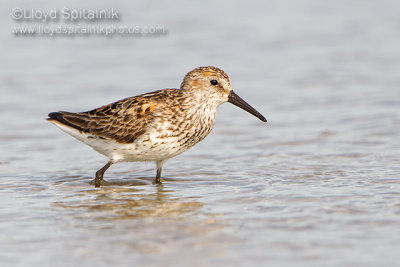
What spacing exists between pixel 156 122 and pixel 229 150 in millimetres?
2668

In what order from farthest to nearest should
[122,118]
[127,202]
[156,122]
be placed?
[122,118]
[156,122]
[127,202]

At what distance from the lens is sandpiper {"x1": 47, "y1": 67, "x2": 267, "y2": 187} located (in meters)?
10.1

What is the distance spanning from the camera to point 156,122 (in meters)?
10.1

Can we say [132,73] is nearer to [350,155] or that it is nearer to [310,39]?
[310,39]

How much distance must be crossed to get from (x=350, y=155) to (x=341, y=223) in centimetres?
372

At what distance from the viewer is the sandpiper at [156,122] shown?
10117mm

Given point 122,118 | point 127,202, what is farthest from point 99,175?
point 127,202

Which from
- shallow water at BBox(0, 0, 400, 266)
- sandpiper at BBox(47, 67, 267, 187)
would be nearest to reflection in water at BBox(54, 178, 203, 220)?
shallow water at BBox(0, 0, 400, 266)

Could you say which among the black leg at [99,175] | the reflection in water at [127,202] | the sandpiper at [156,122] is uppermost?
the sandpiper at [156,122]

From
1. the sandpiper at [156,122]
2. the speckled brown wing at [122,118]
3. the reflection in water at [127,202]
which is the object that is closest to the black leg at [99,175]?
the sandpiper at [156,122]

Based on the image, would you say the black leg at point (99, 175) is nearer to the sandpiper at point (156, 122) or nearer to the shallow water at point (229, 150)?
the sandpiper at point (156, 122)

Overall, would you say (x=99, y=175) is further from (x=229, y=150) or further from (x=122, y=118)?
(x=229, y=150)

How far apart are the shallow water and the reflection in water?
32 millimetres

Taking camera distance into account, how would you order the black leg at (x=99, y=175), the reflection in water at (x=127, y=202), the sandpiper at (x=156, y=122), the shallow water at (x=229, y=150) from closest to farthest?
1. the shallow water at (x=229, y=150)
2. the reflection in water at (x=127, y=202)
3. the sandpiper at (x=156, y=122)
4. the black leg at (x=99, y=175)
